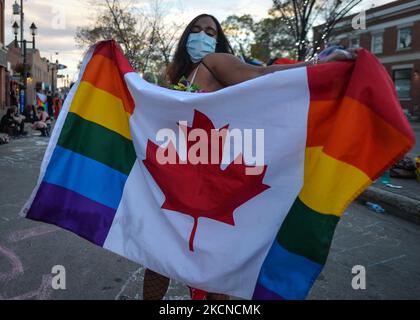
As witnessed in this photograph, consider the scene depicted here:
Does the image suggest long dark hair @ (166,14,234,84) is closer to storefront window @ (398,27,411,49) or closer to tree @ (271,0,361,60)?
tree @ (271,0,361,60)

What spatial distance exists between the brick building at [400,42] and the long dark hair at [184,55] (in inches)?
1021

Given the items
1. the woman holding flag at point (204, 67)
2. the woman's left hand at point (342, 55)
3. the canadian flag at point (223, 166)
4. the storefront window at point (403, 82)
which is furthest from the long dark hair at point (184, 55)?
the storefront window at point (403, 82)

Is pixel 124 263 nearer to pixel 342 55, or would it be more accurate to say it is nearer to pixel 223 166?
pixel 223 166

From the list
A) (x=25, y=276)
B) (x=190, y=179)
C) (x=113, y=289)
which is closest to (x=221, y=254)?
(x=190, y=179)

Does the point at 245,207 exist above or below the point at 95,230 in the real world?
above

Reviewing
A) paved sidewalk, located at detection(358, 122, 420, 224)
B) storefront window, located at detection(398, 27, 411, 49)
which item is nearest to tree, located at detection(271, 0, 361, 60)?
paved sidewalk, located at detection(358, 122, 420, 224)

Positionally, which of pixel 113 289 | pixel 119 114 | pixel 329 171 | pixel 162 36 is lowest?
pixel 113 289

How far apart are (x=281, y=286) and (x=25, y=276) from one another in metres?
2.24

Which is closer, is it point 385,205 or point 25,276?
point 25,276

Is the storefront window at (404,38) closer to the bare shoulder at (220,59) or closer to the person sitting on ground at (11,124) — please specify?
the person sitting on ground at (11,124)

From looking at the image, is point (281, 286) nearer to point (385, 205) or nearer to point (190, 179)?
point (190, 179)

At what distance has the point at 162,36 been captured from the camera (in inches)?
867

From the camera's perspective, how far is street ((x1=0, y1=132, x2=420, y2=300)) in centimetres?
292

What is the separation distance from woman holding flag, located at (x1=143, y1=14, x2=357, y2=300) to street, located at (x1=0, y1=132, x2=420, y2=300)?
0.64 m
